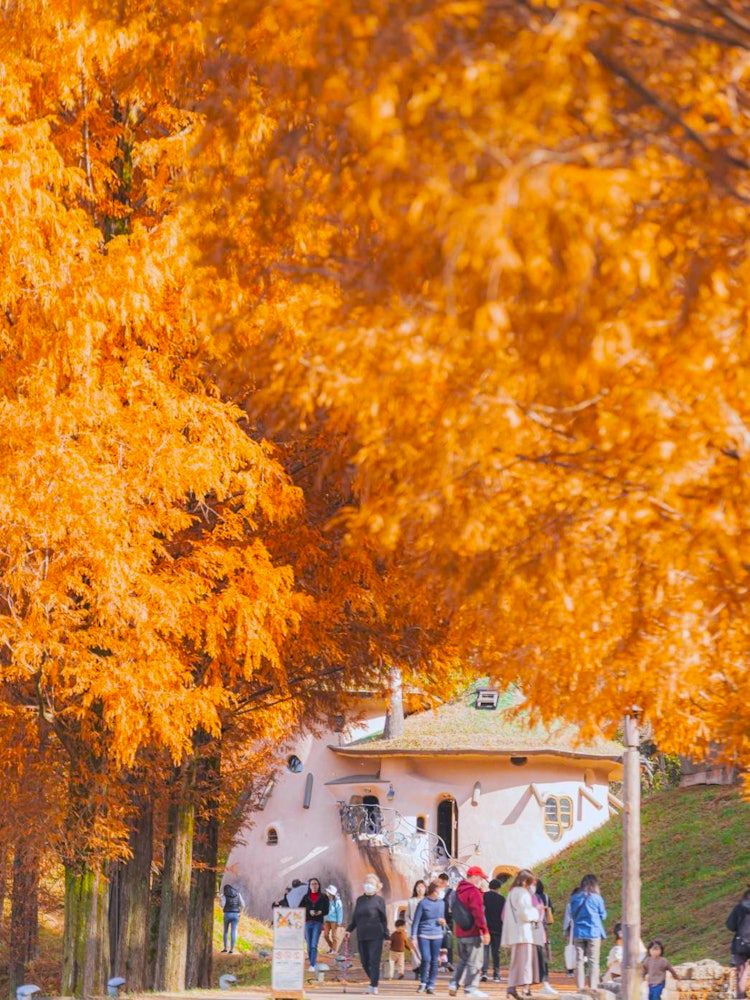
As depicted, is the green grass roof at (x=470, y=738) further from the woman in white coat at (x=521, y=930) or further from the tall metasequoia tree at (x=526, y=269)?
the tall metasequoia tree at (x=526, y=269)

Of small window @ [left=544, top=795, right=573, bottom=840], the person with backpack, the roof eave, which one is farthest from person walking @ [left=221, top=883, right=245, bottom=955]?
the person with backpack

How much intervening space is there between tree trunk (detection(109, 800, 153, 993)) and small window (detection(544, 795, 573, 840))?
A: 33648mm

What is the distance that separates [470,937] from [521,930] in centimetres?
101

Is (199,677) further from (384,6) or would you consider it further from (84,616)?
(384,6)

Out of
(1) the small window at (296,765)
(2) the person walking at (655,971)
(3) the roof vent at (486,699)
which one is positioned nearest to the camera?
(2) the person walking at (655,971)

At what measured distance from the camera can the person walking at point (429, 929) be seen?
24188 mm

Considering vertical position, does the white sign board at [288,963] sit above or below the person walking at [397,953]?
above

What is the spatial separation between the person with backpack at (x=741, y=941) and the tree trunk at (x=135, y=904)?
785 cm

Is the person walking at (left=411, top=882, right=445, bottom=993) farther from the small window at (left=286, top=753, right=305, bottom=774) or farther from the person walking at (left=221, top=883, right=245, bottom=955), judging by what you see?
the small window at (left=286, top=753, right=305, bottom=774)

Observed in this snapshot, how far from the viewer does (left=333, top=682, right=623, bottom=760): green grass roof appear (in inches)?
2170

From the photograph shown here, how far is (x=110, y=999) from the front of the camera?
18.0m

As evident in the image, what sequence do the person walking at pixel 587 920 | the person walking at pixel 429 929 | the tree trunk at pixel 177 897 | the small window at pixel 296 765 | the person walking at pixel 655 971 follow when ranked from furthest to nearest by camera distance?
1. the small window at pixel 296 765
2. the person walking at pixel 587 920
3. the person walking at pixel 429 929
4. the person walking at pixel 655 971
5. the tree trunk at pixel 177 897

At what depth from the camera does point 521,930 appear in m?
22.6

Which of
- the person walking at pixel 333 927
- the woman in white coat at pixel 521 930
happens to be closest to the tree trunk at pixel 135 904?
the woman in white coat at pixel 521 930
